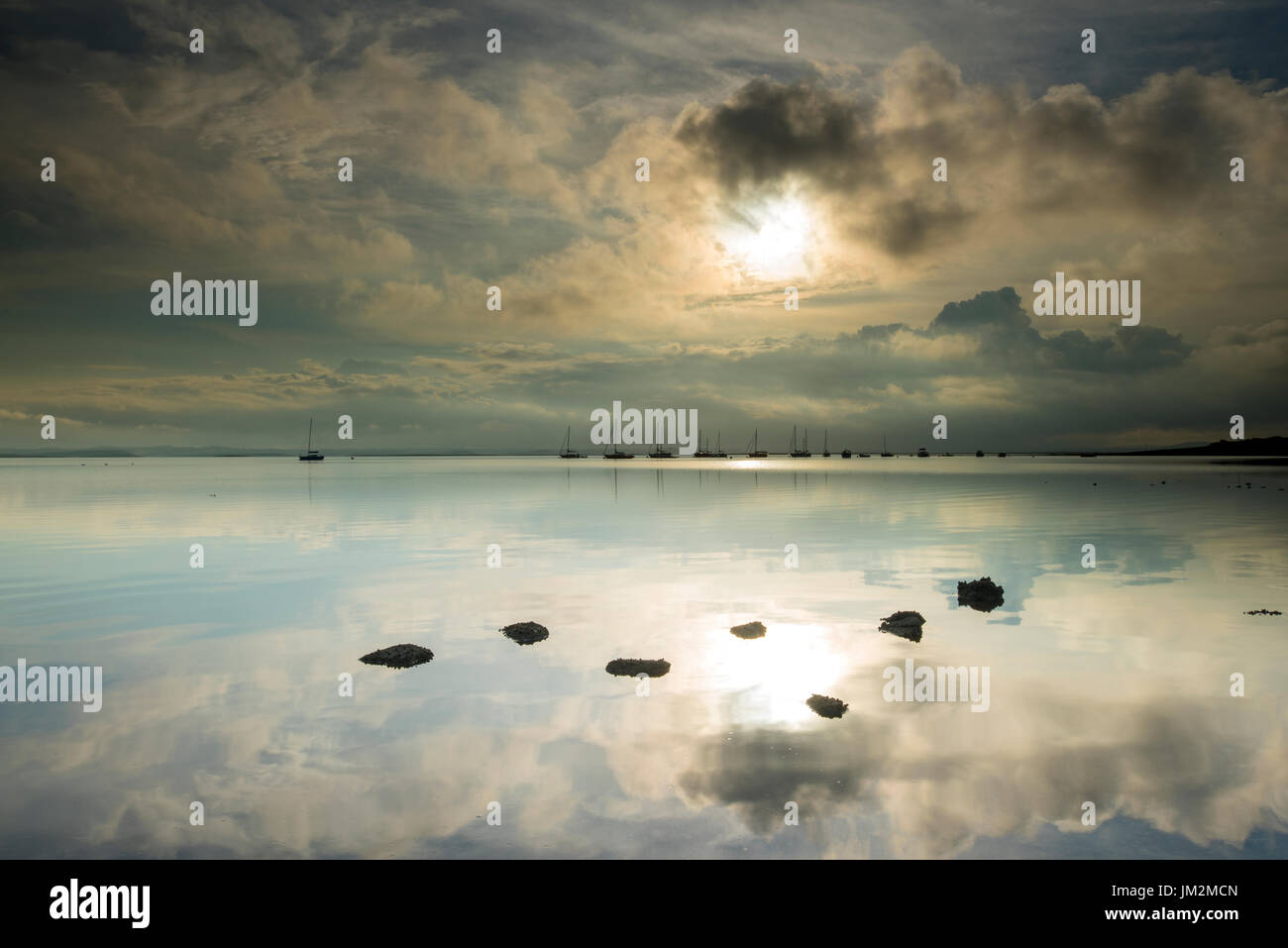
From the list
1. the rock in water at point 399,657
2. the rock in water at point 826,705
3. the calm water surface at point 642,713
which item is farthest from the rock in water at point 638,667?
the rock in water at point 399,657

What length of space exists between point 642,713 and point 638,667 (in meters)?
2.88

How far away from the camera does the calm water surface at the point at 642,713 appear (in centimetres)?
1041

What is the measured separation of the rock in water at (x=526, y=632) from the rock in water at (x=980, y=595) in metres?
14.4

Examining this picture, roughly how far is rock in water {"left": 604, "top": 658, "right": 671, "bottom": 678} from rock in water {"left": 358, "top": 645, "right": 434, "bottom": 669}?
15.7 ft

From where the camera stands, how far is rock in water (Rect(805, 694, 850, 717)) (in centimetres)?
1470

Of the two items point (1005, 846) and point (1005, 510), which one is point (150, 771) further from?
point (1005, 510)

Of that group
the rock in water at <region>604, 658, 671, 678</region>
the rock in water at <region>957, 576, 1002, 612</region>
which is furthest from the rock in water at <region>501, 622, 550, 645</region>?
the rock in water at <region>957, 576, 1002, 612</region>

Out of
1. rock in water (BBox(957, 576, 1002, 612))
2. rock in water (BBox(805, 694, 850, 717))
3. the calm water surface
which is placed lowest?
the calm water surface

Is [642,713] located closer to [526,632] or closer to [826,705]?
[826,705]

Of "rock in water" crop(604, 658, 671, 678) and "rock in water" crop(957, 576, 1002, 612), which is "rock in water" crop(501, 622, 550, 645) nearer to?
"rock in water" crop(604, 658, 671, 678)

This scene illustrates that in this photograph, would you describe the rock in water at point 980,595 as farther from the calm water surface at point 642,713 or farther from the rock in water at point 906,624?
the rock in water at point 906,624

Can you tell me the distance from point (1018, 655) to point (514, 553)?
25.6 metres
